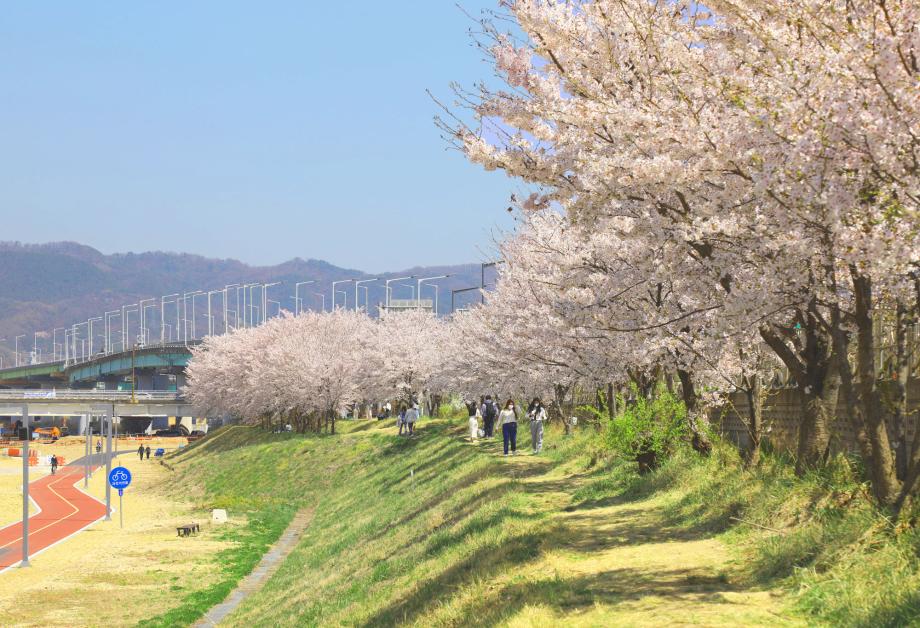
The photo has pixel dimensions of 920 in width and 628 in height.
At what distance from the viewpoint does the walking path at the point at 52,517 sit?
1702 inches

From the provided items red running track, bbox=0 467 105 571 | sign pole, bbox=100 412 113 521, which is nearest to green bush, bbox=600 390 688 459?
red running track, bbox=0 467 105 571

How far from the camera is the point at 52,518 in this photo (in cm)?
5606

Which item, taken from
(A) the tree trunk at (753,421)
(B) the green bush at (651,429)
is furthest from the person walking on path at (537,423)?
(A) the tree trunk at (753,421)

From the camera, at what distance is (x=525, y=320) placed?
2912 centimetres

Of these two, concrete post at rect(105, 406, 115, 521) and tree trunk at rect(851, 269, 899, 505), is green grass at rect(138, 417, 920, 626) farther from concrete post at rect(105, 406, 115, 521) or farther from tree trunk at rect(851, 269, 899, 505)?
concrete post at rect(105, 406, 115, 521)

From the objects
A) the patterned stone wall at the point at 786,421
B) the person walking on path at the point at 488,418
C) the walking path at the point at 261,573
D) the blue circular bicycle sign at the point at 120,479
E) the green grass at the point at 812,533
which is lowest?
the walking path at the point at 261,573

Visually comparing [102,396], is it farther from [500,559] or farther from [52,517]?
[500,559]

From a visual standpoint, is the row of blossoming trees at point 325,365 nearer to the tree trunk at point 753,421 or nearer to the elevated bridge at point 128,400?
the elevated bridge at point 128,400

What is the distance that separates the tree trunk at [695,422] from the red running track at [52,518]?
2711cm

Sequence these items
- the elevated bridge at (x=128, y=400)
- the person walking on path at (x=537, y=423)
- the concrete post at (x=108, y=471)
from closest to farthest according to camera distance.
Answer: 1. the person walking on path at (x=537, y=423)
2. the concrete post at (x=108, y=471)
3. the elevated bridge at (x=128, y=400)

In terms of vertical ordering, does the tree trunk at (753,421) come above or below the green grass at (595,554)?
above

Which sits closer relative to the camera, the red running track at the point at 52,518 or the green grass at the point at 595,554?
the green grass at the point at 595,554

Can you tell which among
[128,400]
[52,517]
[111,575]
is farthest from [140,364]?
[111,575]

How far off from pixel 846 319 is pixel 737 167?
10.7ft
